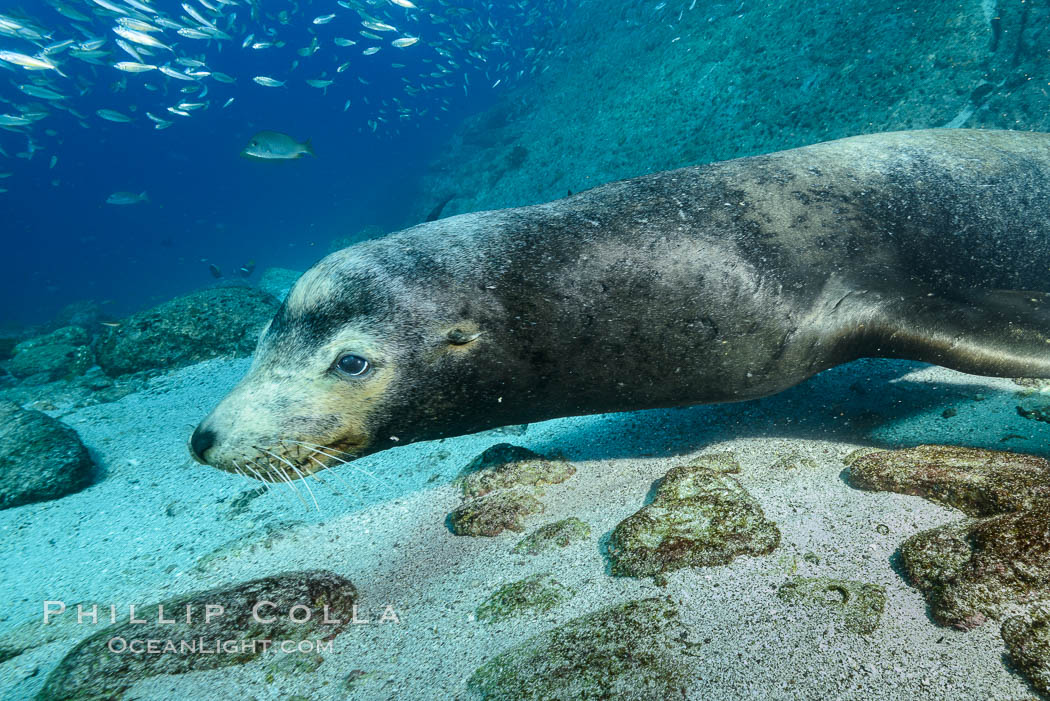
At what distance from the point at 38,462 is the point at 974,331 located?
317 inches

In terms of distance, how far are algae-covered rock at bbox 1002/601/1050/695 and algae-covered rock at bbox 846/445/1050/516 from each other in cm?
55

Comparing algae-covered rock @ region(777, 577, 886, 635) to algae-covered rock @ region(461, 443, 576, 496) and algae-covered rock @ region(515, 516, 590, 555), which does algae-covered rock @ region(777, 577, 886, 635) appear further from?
algae-covered rock @ region(461, 443, 576, 496)

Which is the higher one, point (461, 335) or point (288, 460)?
point (461, 335)

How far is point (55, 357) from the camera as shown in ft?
33.0

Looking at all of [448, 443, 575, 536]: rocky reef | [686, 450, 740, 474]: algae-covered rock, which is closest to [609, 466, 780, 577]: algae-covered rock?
[686, 450, 740, 474]: algae-covered rock

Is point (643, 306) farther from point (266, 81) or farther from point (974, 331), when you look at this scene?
point (266, 81)

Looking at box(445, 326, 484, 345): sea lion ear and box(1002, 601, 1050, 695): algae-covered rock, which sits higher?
box(445, 326, 484, 345): sea lion ear

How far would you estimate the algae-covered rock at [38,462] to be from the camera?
15.8ft

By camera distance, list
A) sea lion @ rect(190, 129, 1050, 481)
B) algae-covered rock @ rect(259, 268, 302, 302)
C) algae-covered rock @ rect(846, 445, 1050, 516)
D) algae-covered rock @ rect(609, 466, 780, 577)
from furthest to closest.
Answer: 1. algae-covered rock @ rect(259, 268, 302, 302)
2. sea lion @ rect(190, 129, 1050, 481)
3. algae-covered rock @ rect(609, 466, 780, 577)
4. algae-covered rock @ rect(846, 445, 1050, 516)

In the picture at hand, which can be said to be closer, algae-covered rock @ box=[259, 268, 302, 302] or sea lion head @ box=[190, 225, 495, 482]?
sea lion head @ box=[190, 225, 495, 482]

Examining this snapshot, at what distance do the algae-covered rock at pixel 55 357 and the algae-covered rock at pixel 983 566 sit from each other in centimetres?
1231

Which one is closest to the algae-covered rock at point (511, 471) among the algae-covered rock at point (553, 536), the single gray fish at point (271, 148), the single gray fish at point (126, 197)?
the algae-covered rock at point (553, 536)

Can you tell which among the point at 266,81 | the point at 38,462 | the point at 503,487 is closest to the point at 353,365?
the point at 503,487

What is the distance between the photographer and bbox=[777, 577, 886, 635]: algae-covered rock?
1.58 meters
